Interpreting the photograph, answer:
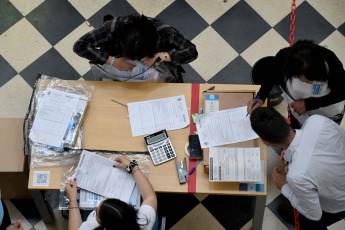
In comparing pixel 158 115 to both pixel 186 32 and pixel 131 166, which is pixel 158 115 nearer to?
pixel 131 166

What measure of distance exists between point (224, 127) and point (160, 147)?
366 mm

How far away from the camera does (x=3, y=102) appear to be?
10.0ft

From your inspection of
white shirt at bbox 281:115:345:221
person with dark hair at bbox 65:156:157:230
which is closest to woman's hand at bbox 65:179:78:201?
person with dark hair at bbox 65:156:157:230

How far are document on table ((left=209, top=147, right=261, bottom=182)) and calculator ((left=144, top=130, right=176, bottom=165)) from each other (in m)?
0.24

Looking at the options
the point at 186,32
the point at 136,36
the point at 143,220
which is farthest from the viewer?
the point at 186,32

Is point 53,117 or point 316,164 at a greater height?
point 53,117

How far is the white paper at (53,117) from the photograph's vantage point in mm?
2166

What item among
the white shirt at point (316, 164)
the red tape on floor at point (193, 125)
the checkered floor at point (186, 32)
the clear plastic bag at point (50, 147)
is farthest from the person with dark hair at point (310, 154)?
the checkered floor at point (186, 32)

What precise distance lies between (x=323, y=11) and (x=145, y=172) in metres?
2.09

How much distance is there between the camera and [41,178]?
2113 mm

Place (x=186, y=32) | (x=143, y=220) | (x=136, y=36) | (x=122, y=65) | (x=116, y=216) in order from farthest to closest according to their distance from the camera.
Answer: (x=186, y=32), (x=122, y=65), (x=136, y=36), (x=143, y=220), (x=116, y=216)

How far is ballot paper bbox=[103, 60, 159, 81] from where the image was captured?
2305 mm

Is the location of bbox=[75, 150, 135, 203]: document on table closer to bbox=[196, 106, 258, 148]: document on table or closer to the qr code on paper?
the qr code on paper

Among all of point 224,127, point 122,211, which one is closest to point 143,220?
point 122,211
